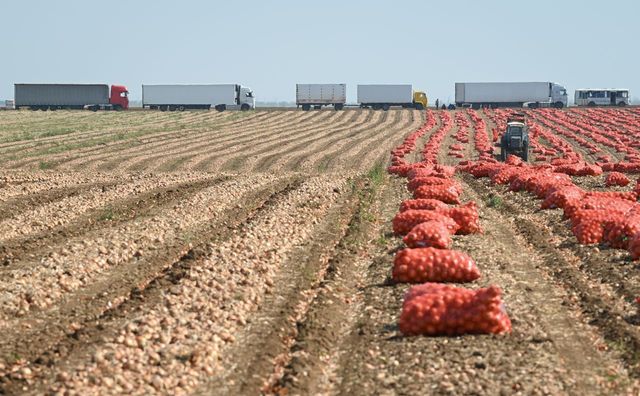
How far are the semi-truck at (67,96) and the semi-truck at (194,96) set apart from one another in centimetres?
330

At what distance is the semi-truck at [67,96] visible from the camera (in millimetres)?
112188

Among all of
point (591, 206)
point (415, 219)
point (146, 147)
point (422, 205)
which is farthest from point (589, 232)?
point (146, 147)

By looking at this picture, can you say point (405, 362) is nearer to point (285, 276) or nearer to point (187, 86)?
point (285, 276)

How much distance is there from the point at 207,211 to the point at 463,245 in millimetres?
8792

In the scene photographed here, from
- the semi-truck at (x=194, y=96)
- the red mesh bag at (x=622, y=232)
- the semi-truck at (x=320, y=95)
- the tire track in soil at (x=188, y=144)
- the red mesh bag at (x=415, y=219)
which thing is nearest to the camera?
the red mesh bag at (x=622, y=232)

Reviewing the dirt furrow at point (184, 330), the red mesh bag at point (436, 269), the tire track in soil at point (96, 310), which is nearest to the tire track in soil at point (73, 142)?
the tire track in soil at point (96, 310)

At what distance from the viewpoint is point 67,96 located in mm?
113188

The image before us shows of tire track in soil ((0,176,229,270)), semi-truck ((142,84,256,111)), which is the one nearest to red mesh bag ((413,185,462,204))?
tire track in soil ((0,176,229,270))

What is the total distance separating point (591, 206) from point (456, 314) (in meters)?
11.2

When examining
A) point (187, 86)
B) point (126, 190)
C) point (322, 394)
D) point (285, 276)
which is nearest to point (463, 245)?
point (285, 276)

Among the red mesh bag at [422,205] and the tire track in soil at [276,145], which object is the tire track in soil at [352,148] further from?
the red mesh bag at [422,205]

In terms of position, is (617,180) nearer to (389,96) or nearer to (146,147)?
(146,147)

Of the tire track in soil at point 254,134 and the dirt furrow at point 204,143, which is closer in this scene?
the tire track in soil at point 254,134

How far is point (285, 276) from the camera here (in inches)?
666
